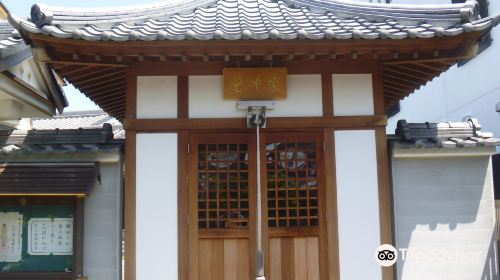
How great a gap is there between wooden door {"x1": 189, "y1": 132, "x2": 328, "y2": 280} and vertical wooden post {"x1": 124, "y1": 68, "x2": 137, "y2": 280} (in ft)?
2.32

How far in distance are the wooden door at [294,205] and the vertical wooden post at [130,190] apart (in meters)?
1.61

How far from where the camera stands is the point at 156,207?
→ 6.77 metres

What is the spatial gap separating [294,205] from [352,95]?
159 cm

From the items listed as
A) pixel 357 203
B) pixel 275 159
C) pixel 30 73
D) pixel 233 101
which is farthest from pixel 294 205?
pixel 30 73

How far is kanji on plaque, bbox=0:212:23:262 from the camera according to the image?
23.0 feet

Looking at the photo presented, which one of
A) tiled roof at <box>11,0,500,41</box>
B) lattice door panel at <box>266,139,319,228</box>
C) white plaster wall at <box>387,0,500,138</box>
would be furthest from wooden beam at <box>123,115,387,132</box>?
white plaster wall at <box>387,0,500,138</box>

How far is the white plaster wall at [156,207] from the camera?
671 cm

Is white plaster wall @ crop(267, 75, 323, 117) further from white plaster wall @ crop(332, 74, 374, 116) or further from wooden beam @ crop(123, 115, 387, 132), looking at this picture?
white plaster wall @ crop(332, 74, 374, 116)

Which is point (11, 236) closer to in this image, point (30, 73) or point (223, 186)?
point (223, 186)

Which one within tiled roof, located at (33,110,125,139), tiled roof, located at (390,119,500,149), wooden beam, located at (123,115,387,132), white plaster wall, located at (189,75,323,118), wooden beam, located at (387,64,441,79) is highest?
tiled roof, located at (33,110,125,139)

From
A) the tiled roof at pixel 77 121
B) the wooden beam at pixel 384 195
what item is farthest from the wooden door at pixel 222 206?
the tiled roof at pixel 77 121

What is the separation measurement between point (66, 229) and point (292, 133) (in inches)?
123

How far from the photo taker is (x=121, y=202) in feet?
23.6

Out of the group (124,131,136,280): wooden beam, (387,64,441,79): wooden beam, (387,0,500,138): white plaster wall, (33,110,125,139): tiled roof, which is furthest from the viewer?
(33,110,125,139): tiled roof
